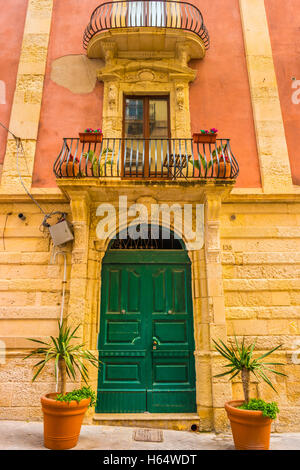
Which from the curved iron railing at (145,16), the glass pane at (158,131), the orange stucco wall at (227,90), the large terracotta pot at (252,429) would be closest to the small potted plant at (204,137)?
the glass pane at (158,131)

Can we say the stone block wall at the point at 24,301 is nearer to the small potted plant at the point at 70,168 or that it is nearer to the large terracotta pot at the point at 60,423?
the small potted plant at the point at 70,168

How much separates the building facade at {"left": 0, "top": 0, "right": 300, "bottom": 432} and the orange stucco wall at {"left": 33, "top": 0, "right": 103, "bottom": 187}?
0.10 ft

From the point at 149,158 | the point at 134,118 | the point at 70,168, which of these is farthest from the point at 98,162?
the point at 134,118

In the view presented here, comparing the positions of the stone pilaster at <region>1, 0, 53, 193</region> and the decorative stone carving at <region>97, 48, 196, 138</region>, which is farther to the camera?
the decorative stone carving at <region>97, 48, 196, 138</region>

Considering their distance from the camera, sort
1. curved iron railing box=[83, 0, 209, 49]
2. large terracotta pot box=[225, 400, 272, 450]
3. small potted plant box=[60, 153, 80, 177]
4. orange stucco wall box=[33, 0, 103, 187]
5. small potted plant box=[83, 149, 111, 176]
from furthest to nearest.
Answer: curved iron railing box=[83, 0, 209, 49] → orange stucco wall box=[33, 0, 103, 187] → small potted plant box=[83, 149, 111, 176] → small potted plant box=[60, 153, 80, 177] → large terracotta pot box=[225, 400, 272, 450]

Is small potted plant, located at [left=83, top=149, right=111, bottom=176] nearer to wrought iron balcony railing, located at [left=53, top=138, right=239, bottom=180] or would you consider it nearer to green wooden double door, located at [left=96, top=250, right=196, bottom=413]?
wrought iron balcony railing, located at [left=53, top=138, right=239, bottom=180]

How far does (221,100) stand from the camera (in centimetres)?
659

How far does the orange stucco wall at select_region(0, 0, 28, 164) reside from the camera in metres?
6.48

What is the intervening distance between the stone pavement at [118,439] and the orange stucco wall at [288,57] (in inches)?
174

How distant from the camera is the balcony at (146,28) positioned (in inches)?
255

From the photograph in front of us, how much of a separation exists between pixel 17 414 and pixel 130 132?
5283 millimetres

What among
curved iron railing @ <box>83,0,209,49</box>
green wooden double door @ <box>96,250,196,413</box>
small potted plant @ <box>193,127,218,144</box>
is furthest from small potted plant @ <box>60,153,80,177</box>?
curved iron railing @ <box>83,0,209,49</box>

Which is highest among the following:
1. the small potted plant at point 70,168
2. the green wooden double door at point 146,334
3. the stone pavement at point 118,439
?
the small potted plant at point 70,168

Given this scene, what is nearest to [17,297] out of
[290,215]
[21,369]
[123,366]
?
[21,369]
